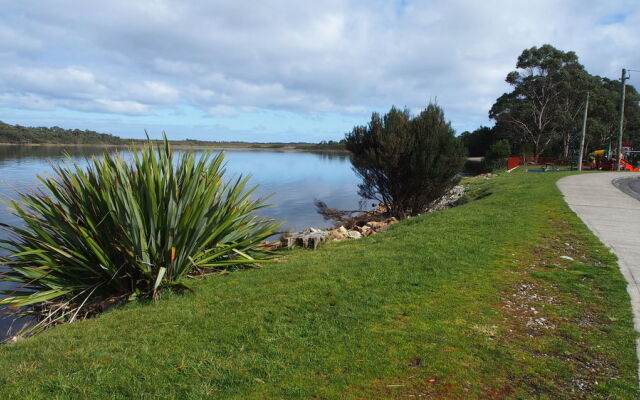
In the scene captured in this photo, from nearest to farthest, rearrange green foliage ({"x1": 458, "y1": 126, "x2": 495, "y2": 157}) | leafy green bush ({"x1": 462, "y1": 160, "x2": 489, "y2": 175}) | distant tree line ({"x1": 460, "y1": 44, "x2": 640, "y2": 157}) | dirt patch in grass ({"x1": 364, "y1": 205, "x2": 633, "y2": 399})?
dirt patch in grass ({"x1": 364, "y1": 205, "x2": 633, "y2": 399}), leafy green bush ({"x1": 462, "y1": 160, "x2": 489, "y2": 175}), distant tree line ({"x1": 460, "y1": 44, "x2": 640, "y2": 157}), green foliage ({"x1": 458, "y1": 126, "x2": 495, "y2": 157})

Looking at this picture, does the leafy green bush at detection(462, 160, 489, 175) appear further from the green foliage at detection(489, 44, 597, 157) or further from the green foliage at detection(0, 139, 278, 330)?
the green foliage at detection(0, 139, 278, 330)

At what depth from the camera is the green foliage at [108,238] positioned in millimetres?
5621

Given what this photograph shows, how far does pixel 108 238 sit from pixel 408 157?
38.4 feet

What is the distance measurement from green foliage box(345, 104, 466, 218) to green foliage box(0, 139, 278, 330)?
10214 millimetres

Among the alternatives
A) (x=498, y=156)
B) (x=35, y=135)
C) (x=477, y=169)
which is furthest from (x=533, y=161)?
(x=35, y=135)

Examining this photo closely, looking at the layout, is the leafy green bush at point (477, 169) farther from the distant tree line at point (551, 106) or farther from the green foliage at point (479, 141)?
the green foliage at point (479, 141)

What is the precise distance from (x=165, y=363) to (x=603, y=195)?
15.7 metres

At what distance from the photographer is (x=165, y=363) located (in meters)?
3.44

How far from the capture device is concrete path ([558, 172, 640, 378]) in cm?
571

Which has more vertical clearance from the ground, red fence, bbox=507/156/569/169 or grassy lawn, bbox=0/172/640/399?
red fence, bbox=507/156/569/169

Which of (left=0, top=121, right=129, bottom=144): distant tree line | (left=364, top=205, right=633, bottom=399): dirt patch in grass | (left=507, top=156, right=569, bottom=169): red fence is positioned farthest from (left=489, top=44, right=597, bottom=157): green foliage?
(left=0, top=121, right=129, bottom=144): distant tree line

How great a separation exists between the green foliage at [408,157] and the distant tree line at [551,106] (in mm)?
33511

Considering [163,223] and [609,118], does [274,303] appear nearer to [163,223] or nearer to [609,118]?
[163,223]

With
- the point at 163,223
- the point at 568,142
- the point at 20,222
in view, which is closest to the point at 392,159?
the point at 163,223
